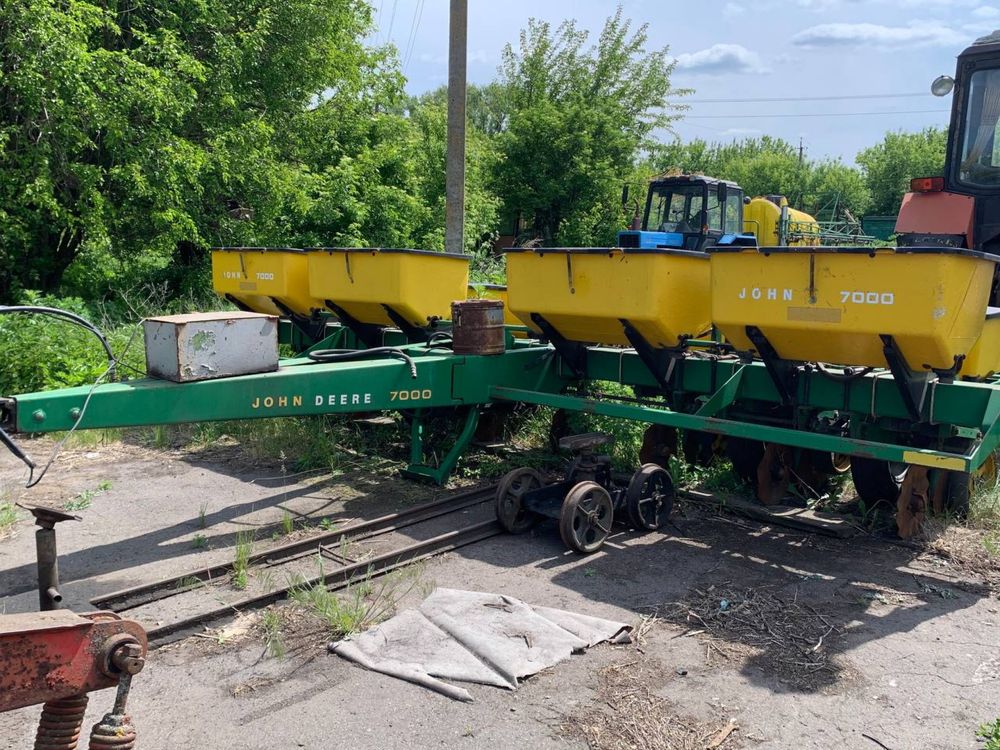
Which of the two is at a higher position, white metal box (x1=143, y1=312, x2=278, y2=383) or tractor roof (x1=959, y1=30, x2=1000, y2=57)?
tractor roof (x1=959, y1=30, x2=1000, y2=57)

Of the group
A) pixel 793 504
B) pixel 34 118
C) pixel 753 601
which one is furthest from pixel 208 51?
pixel 753 601

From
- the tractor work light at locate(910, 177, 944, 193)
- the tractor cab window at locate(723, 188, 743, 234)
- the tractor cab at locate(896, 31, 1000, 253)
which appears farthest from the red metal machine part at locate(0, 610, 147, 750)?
the tractor cab window at locate(723, 188, 743, 234)

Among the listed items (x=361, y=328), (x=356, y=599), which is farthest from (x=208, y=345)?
(x=361, y=328)

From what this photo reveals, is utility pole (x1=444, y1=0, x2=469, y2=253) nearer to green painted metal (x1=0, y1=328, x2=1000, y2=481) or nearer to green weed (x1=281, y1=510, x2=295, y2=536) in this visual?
green painted metal (x1=0, y1=328, x2=1000, y2=481)

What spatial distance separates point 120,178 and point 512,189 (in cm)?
1648

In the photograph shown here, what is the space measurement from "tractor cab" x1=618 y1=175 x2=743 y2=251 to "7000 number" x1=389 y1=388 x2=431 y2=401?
37.9ft

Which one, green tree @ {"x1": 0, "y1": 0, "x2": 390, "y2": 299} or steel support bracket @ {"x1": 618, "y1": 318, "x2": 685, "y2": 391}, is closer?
steel support bracket @ {"x1": 618, "y1": 318, "x2": 685, "y2": 391}

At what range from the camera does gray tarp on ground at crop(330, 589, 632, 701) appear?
396 cm

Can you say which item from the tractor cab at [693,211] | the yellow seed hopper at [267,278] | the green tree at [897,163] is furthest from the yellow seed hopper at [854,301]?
the green tree at [897,163]

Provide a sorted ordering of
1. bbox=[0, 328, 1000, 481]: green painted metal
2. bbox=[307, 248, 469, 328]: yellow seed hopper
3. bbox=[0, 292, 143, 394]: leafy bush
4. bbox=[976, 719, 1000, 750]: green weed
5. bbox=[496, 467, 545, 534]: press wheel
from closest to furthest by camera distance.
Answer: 1. bbox=[976, 719, 1000, 750]: green weed
2. bbox=[0, 328, 1000, 481]: green painted metal
3. bbox=[496, 467, 545, 534]: press wheel
4. bbox=[307, 248, 469, 328]: yellow seed hopper
5. bbox=[0, 292, 143, 394]: leafy bush

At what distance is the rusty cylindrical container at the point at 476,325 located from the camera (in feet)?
21.1

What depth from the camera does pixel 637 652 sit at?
425 cm

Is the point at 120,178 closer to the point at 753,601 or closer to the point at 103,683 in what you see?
the point at 753,601

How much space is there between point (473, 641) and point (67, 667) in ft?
7.38
